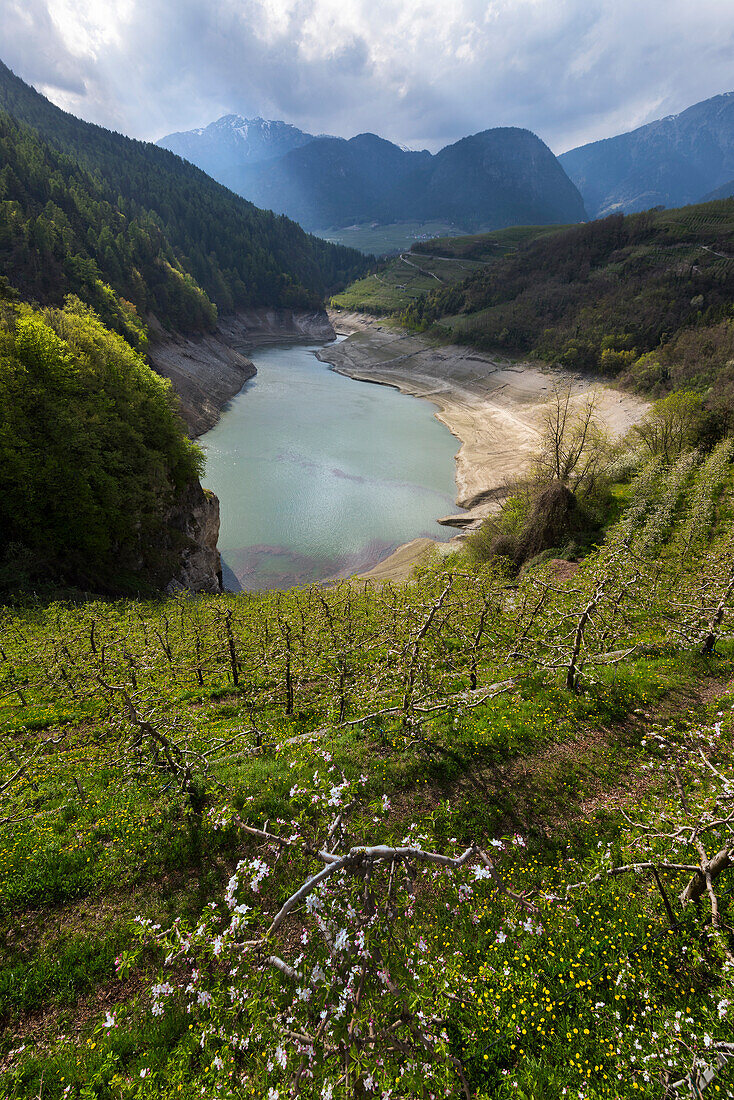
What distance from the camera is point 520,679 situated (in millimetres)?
11992

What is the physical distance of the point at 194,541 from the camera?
95.0 feet

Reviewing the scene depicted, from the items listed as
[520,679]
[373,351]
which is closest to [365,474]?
[520,679]

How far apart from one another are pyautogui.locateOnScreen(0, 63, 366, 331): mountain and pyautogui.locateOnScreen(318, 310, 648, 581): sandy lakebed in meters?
35.4

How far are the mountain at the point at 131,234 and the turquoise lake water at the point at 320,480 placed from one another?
2031 centimetres

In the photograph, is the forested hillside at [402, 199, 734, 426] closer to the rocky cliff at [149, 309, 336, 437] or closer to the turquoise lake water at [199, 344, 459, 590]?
the turquoise lake water at [199, 344, 459, 590]

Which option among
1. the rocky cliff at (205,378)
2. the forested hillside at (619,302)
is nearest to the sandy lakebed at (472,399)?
the forested hillside at (619,302)

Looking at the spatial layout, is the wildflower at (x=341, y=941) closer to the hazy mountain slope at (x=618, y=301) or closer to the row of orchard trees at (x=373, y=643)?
the row of orchard trees at (x=373, y=643)

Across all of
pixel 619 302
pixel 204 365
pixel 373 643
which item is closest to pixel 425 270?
pixel 619 302

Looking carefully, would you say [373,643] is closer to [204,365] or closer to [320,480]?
[320,480]

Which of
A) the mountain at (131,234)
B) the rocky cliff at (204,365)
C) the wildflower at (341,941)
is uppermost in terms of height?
the mountain at (131,234)

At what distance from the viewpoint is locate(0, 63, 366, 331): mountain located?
4972cm

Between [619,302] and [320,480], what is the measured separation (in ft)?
267

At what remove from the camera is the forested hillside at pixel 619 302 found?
212 feet

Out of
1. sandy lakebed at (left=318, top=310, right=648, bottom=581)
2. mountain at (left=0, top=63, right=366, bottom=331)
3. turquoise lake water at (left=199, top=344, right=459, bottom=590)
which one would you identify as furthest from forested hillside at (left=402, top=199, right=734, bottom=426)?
mountain at (left=0, top=63, right=366, bottom=331)
